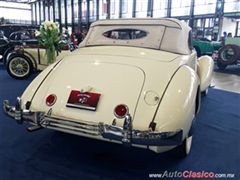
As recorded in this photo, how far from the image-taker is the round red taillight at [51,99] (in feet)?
7.27

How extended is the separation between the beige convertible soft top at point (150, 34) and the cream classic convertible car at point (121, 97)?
0.03m

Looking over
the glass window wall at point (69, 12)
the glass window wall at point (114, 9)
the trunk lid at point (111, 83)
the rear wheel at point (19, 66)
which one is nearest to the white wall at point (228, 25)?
the glass window wall at point (114, 9)

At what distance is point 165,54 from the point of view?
2.55 m

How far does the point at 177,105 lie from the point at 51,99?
1121 millimetres

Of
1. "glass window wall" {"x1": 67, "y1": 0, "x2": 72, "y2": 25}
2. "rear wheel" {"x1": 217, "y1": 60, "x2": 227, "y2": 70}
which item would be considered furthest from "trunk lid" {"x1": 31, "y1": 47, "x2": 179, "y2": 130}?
"glass window wall" {"x1": 67, "y1": 0, "x2": 72, "y2": 25}

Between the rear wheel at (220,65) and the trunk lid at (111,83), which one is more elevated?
the trunk lid at (111,83)

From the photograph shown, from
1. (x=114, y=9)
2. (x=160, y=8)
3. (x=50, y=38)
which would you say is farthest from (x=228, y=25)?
(x=50, y=38)

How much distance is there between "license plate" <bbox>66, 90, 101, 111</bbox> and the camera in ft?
6.82

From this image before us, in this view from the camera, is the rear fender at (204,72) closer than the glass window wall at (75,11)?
Yes

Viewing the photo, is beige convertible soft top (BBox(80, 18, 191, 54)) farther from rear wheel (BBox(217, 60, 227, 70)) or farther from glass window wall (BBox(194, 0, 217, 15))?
glass window wall (BBox(194, 0, 217, 15))

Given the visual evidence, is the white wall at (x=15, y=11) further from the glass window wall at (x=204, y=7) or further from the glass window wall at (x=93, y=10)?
the glass window wall at (x=204, y=7)

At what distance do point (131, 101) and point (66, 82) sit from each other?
0.68m

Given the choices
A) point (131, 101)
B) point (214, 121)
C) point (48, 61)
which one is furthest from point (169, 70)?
point (48, 61)

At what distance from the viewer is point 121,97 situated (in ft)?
6.82
